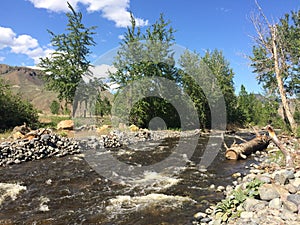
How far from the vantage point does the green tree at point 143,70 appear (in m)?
27.2

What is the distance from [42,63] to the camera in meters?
27.2

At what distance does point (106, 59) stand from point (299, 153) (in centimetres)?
2313

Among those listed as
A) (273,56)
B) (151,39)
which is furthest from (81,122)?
(273,56)

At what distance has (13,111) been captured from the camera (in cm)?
2156

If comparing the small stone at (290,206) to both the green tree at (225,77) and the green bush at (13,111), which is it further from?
the green tree at (225,77)

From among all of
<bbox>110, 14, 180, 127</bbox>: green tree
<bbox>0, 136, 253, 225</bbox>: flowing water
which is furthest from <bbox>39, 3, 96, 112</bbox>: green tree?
<bbox>0, 136, 253, 225</bbox>: flowing water

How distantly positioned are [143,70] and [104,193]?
2108 cm

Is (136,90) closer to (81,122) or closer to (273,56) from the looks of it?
(81,122)

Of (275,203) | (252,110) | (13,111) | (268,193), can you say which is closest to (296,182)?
(268,193)

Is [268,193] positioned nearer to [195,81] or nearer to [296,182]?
[296,182]

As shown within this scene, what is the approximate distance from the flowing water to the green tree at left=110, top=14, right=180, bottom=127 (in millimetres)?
15906

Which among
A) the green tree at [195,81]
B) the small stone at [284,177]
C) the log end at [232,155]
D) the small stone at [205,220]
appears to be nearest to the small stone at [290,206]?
the small stone at [284,177]

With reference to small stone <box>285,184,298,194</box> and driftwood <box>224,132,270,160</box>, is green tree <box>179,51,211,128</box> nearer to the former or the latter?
driftwood <box>224,132,270,160</box>

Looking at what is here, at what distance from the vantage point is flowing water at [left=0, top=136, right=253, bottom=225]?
5.90 m
